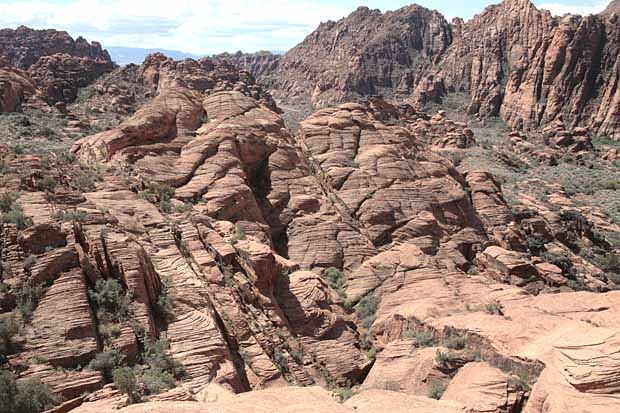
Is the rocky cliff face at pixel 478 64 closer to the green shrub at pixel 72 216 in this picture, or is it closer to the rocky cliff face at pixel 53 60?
the rocky cliff face at pixel 53 60

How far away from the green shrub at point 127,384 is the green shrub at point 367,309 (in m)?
10.8

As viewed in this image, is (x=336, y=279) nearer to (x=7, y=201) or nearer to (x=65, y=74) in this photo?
(x=7, y=201)

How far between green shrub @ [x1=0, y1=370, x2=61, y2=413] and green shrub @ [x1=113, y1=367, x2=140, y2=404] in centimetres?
124

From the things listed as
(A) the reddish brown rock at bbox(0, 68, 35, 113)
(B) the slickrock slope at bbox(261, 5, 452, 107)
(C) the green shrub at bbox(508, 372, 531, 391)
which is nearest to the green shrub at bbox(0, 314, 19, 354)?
(C) the green shrub at bbox(508, 372, 531, 391)

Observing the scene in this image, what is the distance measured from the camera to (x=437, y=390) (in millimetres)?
14156

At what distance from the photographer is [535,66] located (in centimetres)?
10594

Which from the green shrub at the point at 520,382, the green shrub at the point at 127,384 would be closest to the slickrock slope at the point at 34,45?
the green shrub at the point at 127,384

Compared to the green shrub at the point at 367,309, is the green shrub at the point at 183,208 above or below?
above

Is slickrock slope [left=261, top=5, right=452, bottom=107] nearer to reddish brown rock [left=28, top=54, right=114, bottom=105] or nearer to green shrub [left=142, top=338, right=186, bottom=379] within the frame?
reddish brown rock [left=28, top=54, right=114, bottom=105]

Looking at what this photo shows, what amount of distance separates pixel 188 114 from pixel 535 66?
95107mm

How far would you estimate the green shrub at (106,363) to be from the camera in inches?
480

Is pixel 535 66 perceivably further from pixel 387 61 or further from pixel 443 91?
pixel 387 61

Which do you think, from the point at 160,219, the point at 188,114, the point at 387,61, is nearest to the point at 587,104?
the point at 387,61

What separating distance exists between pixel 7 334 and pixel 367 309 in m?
13.5
